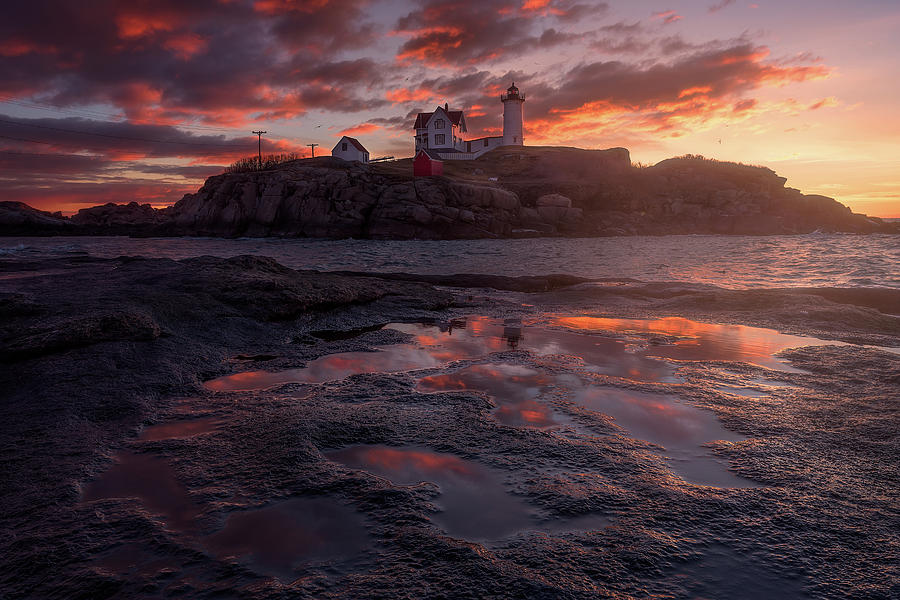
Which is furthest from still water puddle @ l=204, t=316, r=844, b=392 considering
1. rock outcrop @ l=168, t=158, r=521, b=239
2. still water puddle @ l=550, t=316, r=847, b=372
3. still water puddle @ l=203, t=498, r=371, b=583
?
rock outcrop @ l=168, t=158, r=521, b=239

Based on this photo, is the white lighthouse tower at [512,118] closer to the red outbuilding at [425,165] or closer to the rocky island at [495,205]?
the rocky island at [495,205]

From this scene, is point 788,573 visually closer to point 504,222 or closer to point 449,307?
point 449,307

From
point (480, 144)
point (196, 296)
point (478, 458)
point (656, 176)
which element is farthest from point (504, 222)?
point (478, 458)

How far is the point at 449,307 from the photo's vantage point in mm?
9523

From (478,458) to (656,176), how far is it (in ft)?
223

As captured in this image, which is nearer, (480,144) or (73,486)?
(73,486)

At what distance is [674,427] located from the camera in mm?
3627

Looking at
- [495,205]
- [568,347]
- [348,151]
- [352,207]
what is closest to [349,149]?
[348,151]

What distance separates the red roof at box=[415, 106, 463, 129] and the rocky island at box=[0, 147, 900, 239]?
13.2 meters

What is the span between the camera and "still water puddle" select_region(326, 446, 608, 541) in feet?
7.84

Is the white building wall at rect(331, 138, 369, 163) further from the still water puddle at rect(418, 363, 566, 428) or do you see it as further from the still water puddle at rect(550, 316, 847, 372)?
the still water puddle at rect(418, 363, 566, 428)

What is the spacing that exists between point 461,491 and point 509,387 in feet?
6.29

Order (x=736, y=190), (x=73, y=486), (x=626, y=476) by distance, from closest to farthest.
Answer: (x=73, y=486), (x=626, y=476), (x=736, y=190)

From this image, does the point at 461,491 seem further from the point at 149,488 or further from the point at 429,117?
the point at 429,117
